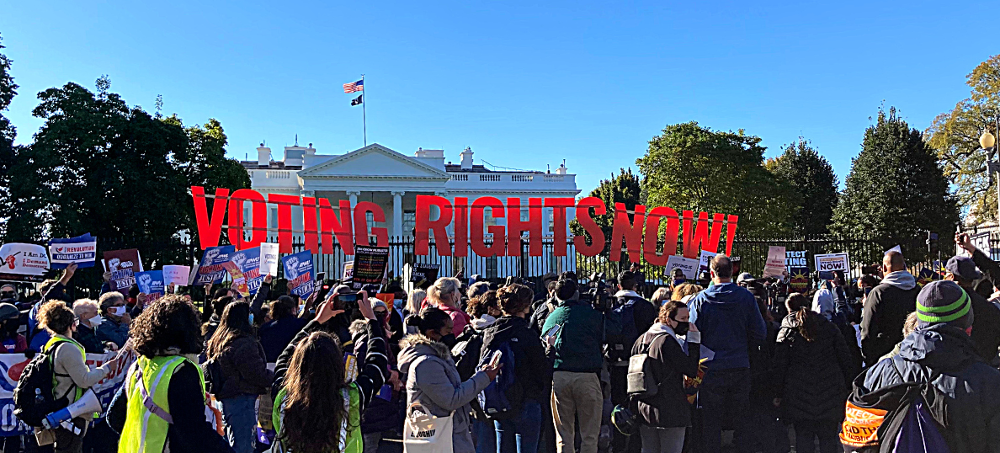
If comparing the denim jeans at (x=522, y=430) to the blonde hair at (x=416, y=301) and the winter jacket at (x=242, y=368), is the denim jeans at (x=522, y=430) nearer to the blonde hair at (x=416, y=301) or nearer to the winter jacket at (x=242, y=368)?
the winter jacket at (x=242, y=368)

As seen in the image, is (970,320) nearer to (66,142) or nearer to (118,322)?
(118,322)

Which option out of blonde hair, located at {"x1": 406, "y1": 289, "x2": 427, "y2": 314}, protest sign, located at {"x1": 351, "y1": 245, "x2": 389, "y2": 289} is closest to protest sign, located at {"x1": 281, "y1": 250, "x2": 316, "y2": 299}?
protest sign, located at {"x1": 351, "y1": 245, "x2": 389, "y2": 289}

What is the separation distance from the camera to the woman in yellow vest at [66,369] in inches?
189

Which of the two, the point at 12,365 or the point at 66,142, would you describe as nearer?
the point at 12,365

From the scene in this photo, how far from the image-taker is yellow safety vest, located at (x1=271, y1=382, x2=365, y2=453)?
11.7 ft

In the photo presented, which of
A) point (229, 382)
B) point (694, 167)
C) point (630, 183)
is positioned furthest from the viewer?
point (630, 183)

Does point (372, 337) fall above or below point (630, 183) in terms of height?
below

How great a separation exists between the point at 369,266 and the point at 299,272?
9.24ft

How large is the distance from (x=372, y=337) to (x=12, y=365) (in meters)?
3.65

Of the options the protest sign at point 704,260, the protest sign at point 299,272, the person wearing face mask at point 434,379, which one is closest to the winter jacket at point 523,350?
the person wearing face mask at point 434,379

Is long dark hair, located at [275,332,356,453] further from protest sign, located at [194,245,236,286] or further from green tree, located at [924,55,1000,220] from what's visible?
green tree, located at [924,55,1000,220]

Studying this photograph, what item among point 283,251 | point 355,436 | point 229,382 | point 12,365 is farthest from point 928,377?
point 283,251

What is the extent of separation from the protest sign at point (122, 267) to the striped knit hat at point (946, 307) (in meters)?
13.0

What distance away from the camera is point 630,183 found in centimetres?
6288
